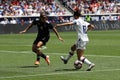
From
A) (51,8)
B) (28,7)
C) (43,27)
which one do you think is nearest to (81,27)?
(43,27)

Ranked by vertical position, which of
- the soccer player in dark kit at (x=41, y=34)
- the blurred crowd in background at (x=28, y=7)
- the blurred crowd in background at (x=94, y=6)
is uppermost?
the soccer player in dark kit at (x=41, y=34)

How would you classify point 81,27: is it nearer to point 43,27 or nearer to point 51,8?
point 43,27

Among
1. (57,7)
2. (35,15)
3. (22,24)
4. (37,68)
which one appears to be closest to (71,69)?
(37,68)

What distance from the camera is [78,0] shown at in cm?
5928

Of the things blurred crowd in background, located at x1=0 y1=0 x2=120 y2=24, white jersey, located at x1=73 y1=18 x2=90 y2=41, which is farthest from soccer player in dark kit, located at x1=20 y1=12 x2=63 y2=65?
blurred crowd in background, located at x1=0 y1=0 x2=120 y2=24

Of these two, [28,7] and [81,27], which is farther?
[28,7]

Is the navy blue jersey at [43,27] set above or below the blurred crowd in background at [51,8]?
above

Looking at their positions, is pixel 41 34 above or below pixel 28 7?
above

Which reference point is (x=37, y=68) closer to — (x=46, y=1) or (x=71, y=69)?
(x=71, y=69)

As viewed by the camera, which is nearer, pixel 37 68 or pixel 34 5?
pixel 37 68

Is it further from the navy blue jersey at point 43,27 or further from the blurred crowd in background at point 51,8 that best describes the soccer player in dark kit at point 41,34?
the blurred crowd in background at point 51,8

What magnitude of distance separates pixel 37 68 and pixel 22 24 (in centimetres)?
3104

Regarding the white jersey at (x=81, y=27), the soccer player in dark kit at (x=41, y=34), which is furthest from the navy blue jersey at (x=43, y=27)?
the white jersey at (x=81, y=27)

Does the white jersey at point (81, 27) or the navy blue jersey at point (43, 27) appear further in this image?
the navy blue jersey at point (43, 27)
